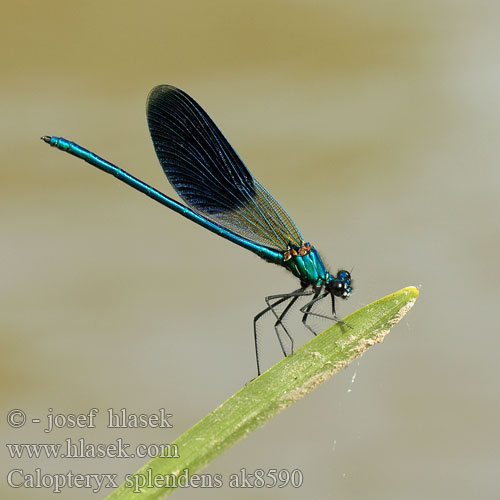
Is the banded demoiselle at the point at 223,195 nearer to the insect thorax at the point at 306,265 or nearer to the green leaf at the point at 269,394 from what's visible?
the insect thorax at the point at 306,265

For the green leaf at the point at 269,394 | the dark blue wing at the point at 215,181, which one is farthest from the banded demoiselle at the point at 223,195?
the green leaf at the point at 269,394

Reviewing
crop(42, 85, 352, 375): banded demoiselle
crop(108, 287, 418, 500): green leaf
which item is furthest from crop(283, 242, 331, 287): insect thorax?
crop(108, 287, 418, 500): green leaf

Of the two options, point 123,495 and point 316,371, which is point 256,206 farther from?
point 123,495

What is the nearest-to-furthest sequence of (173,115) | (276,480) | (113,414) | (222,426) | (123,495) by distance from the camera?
(123,495) < (222,426) < (173,115) < (276,480) < (113,414)

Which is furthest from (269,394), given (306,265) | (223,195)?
(223,195)

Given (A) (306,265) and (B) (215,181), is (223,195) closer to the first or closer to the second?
(B) (215,181)

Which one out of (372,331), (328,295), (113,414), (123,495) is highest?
(113,414)

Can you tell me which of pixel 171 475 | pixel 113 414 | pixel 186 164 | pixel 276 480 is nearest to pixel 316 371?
pixel 171 475
